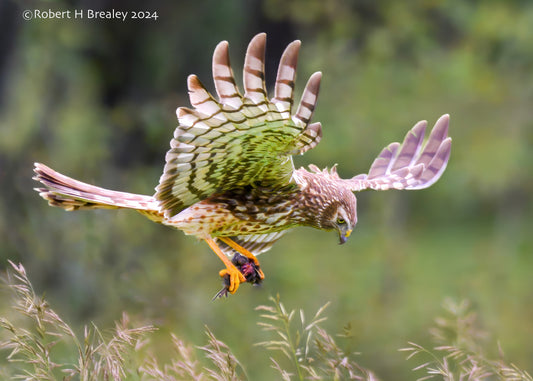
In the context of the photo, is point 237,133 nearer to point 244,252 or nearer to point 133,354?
point 244,252

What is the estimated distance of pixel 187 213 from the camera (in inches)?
148

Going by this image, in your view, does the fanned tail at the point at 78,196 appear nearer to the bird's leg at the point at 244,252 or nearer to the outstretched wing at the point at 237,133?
the outstretched wing at the point at 237,133

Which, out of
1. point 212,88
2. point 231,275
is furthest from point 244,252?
point 212,88

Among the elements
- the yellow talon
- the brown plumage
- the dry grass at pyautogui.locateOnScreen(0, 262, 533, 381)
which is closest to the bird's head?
the brown plumage

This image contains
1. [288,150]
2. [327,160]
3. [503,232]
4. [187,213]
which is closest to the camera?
[288,150]

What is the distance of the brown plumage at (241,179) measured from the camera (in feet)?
9.74

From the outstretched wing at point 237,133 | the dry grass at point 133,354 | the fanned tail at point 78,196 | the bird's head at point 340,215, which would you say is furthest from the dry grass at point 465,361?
the fanned tail at point 78,196

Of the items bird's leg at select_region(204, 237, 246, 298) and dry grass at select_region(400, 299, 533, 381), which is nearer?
dry grass at select_region(400, 299, 533, 381)

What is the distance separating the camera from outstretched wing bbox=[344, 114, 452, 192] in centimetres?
452

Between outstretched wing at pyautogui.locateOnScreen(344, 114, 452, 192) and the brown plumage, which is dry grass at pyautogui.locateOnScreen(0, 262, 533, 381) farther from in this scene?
outstretched wing at pyautogui.locateOnScreen(344, 114, 452, 192)

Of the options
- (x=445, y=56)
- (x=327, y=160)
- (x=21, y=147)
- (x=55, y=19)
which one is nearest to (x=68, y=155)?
(x=21, y=147)

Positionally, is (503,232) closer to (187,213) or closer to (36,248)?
(36,248)

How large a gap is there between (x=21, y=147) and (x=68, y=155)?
119 cm

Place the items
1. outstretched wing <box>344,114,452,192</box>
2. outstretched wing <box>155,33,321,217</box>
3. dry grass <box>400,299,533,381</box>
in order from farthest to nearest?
1. outstretched wing <box>344,114,452,192</box>
2. dry grass <box>400,299,533,381</box>
3. outstretched wing <box>155,33,321,217</box>
